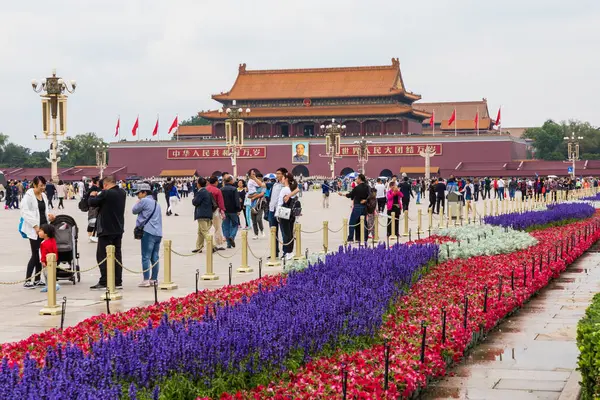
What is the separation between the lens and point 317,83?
6122cm

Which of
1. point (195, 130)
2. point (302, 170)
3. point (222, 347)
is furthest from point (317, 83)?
point (222, 347)

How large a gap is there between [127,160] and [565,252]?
5514 cm

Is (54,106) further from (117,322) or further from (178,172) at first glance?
(178,172)

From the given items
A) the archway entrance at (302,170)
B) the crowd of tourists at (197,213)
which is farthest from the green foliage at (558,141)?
the crowd of tourists at (197,213)

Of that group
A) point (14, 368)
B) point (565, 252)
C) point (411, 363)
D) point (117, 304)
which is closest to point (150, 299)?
point (117, 304)

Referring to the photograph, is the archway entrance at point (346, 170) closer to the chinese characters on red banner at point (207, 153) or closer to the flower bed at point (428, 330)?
the chinese characters on red banner at point (207, 153)

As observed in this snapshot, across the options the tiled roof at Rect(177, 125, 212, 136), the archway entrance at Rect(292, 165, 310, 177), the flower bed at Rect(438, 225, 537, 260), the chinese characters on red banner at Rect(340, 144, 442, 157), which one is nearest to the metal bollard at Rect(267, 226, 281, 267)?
the flower bed at Rect(438, 225, 537, 260)

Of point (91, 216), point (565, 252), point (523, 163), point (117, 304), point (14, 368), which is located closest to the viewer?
point (14, 368)

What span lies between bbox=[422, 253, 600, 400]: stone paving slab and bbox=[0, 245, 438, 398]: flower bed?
0.76 metres

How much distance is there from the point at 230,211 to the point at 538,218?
616 centimetres

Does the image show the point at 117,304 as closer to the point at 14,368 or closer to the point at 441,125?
the point at 14,368

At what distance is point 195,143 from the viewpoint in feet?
206

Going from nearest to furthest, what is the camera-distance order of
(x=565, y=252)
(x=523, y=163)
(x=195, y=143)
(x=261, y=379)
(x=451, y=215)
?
(x=261, y=379), (x=565, y=252), (x=451, y=215), (x=523, y=163), (x=195, y=143)

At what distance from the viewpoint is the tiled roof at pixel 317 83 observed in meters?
59.8
